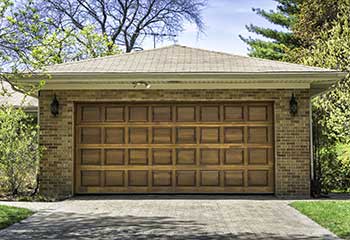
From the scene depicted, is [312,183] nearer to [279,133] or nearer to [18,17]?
[279,133]

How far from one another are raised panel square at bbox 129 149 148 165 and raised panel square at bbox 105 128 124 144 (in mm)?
382

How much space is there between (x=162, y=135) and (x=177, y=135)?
36 centimetres

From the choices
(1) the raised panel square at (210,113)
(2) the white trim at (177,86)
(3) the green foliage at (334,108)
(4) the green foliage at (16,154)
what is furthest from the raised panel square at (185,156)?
(4) the green foliage at (16,154)

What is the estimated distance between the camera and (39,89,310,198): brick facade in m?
13.4

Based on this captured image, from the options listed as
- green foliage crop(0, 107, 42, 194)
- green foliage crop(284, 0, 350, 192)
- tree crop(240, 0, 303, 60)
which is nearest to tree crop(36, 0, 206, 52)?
tree crop(240, 0, 303, 60)

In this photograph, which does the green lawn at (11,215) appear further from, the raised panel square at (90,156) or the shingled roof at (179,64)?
the shingled roof at (179,64)

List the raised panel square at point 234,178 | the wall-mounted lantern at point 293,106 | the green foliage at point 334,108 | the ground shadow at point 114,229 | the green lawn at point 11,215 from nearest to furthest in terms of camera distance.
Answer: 1. the ground shadow at point 114,229
2. the green lawn at point 11,215
3. the wall-mounted lantern at point 293,106
4. the raised panel square at point 234,178
5. the green foliage at point 334,108

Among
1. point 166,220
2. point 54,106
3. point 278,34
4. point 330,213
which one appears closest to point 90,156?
point 54,106

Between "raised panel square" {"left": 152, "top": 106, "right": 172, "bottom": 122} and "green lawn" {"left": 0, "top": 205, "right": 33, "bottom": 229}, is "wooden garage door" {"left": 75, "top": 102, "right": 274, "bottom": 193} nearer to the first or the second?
"raised panel square" {"left": 152, "top": 106, "right": 172, "bottom": 122}

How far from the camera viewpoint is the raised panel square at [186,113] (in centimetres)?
1370

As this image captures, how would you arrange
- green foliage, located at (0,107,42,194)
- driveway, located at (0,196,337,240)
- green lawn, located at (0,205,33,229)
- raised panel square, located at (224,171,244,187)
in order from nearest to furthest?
driveway, located at (0,196,337,240), green lawn, located at (0,205,33,229), raised panel square, located at (224,171,244,187), green foliage, located at (0,107,42,194)

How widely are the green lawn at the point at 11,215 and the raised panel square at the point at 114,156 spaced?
3128 mm

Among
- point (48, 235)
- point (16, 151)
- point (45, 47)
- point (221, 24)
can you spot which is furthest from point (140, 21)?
point (48, 235)

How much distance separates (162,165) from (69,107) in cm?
263
